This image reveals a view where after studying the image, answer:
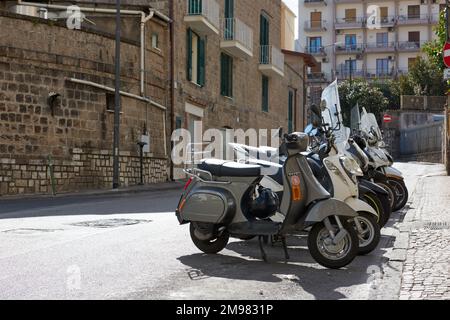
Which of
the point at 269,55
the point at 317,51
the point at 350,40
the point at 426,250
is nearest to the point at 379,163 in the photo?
the point at 426,250

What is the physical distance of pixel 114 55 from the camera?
18922mm

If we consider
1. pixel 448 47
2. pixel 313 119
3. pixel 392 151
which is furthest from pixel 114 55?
pixel 392 151

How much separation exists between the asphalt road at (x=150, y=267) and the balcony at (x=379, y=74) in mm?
64528

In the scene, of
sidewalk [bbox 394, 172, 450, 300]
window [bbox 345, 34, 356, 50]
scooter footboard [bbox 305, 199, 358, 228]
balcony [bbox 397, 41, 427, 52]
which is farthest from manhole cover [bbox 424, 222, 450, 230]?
window [bbox 345, 34, 356, 50]

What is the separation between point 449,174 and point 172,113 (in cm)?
974

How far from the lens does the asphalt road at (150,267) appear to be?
194 inches

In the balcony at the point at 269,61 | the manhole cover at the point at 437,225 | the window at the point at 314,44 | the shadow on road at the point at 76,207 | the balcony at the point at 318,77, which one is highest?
the window at the point at 314,44

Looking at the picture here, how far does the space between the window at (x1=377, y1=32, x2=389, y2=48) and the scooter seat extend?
221 feet

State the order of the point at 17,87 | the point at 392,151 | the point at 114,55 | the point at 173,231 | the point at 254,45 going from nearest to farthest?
1. the point at 173,231
2. the point at 17,87
3. the point at 114,55
4. the point at 254,45
5. the point at 392,151

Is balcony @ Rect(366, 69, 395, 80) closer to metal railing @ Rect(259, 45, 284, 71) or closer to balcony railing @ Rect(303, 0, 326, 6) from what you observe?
balcony railing @ Rect(303, 0, 326, 6)

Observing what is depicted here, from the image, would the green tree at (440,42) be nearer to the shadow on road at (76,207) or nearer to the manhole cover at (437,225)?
the shadow on road at (76,207)

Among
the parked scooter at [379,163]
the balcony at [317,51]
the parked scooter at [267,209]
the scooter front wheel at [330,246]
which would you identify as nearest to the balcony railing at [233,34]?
the parked scooter at [379,163]

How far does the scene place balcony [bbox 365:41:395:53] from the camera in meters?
69.8
